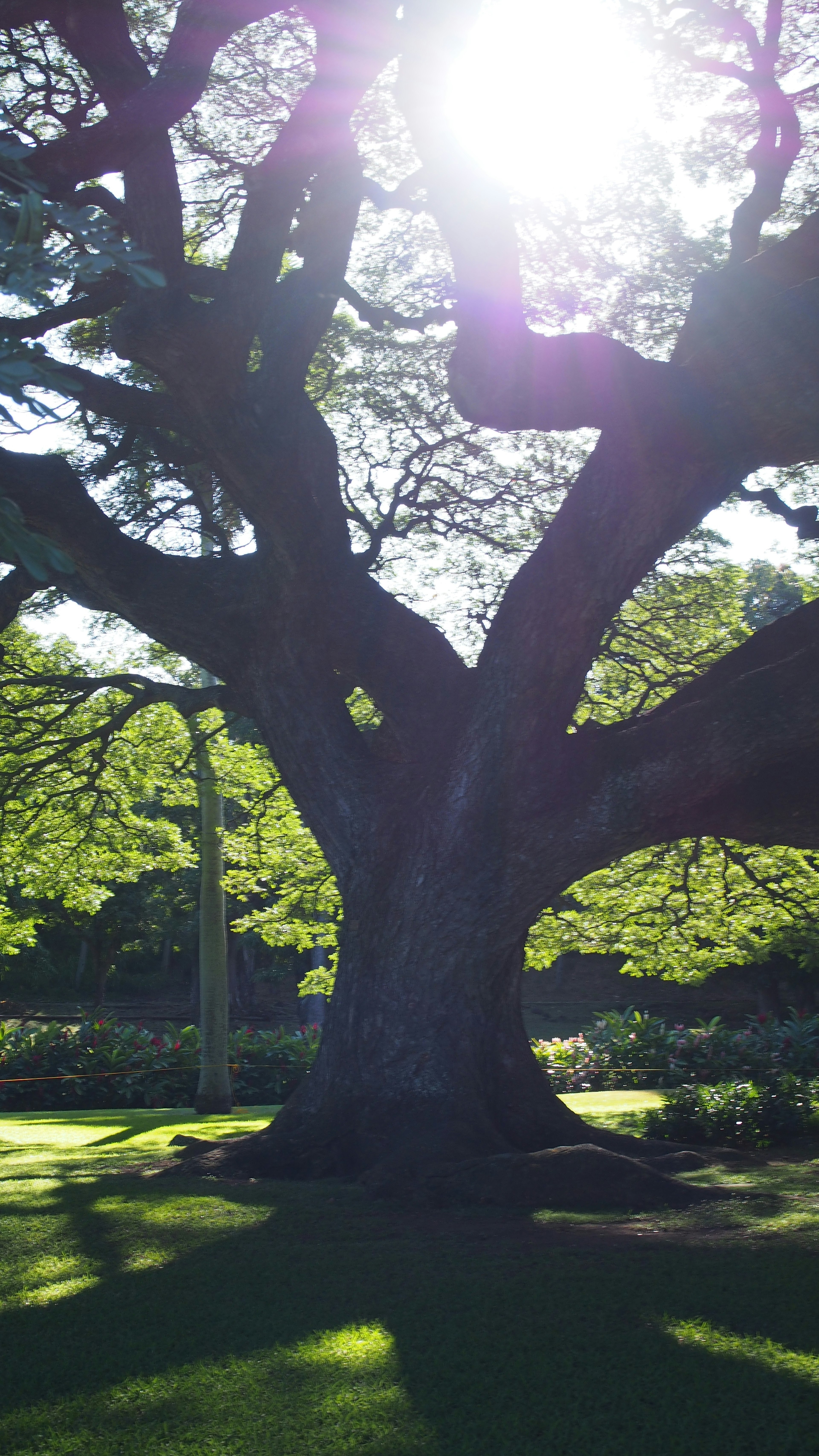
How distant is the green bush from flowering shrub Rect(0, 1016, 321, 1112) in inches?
352

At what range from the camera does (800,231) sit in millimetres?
8359

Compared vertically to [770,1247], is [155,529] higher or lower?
higher

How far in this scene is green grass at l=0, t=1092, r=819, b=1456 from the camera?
331 centimetres

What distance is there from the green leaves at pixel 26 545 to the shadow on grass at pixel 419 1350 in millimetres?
2774

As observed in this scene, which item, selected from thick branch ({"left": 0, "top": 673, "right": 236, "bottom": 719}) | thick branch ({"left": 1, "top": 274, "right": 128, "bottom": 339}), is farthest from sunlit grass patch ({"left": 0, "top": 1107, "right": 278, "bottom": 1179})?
thick branch ({"left": 1, "top": 274, "right": 128, "bottom": 339})

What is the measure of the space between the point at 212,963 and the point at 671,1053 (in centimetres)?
845

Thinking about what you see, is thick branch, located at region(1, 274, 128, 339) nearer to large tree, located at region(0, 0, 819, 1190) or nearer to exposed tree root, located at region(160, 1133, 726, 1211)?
large tree, located at region(0, 0, 819, 1190)

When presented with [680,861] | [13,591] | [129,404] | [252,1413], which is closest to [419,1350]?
[252,1413]

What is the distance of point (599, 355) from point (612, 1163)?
20.2 ft

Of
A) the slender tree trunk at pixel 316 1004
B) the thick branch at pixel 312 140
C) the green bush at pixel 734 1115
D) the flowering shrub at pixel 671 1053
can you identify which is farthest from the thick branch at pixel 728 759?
the slender tree trunk at pixel 316 1004

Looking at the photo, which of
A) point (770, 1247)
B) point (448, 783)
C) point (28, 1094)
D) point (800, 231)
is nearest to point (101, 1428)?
point (770, 1247)

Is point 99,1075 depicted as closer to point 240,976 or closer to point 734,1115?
point 734,1115

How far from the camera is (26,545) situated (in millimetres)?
2969

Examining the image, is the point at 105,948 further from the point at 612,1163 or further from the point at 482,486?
the point at 612,1163
